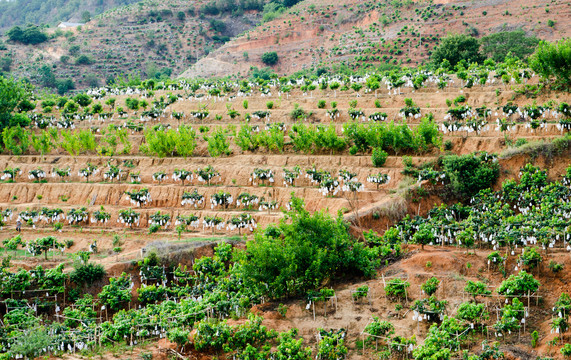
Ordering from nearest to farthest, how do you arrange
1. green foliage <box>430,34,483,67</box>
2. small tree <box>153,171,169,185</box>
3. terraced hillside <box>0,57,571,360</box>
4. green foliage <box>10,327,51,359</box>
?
green foliage <box>10,327,51,359</box> → terraced hillside <box>0,57,571,360</box> → small tree <box>153,171,169,185</box> → green foliage <box>430,34,483,67</box>

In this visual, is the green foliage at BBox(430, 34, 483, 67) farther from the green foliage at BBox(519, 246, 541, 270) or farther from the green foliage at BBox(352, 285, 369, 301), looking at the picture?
the green foliage at BBox(352, 285, 369, 301)

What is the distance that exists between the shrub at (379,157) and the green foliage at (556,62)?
1391 centimetres

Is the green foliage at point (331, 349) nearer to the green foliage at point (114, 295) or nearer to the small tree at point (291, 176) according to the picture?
the green foliage at point (114, 295)

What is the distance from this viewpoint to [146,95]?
2628 inches

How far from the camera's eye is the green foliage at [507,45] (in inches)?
2625

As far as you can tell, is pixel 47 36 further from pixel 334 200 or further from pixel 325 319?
pixel 325 319

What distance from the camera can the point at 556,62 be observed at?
4600 centimetres

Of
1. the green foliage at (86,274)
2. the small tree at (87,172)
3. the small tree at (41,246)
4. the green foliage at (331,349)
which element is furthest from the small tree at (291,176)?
the green foliage at (331,349)

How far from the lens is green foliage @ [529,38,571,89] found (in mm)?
45531

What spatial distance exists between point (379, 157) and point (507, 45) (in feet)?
109

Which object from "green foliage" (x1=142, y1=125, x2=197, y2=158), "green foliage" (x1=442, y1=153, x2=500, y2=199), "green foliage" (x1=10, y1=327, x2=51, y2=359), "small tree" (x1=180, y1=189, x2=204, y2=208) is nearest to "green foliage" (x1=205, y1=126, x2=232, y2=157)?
"green foliage" (x1=142, y1=125, x2=197, y2=158)

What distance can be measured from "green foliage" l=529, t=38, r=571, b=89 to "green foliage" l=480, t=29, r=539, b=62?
19.6 m

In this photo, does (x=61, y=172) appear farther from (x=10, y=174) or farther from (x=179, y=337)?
(x=179, y=337)

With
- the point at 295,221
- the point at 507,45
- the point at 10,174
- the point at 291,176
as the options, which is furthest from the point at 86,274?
the point at 507,45
